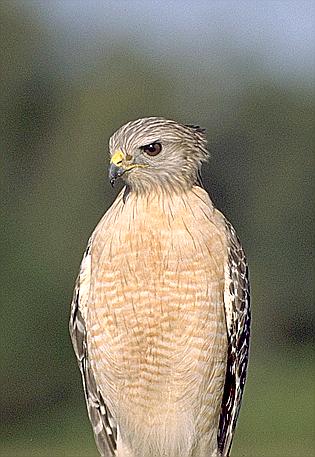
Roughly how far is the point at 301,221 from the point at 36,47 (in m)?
6.53

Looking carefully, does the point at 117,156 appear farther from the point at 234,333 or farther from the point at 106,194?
the point at 106,194

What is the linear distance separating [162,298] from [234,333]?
0.55 m

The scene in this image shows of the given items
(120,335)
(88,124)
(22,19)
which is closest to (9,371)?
(88,124)

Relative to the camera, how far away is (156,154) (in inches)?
228

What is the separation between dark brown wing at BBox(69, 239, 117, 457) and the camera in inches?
235

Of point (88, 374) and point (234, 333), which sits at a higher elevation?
point (234, 333)

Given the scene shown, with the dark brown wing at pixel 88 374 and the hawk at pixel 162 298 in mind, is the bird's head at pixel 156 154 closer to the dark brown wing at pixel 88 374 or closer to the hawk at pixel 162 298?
the hawk at pixel 162 298

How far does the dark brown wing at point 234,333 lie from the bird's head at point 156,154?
368 millimetres

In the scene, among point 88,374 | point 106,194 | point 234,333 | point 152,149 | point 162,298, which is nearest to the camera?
point 162,298

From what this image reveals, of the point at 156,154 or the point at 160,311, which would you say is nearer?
the point at 160,311

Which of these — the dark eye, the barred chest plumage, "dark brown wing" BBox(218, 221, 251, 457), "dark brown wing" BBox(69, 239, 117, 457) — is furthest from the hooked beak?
"dark brown wing" BBox(218, 221, 251, 457)

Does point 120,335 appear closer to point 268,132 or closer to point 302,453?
point 302,453

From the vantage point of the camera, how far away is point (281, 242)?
23578mm

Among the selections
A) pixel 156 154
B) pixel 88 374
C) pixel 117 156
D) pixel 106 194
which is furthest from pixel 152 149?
pixel 106 194
